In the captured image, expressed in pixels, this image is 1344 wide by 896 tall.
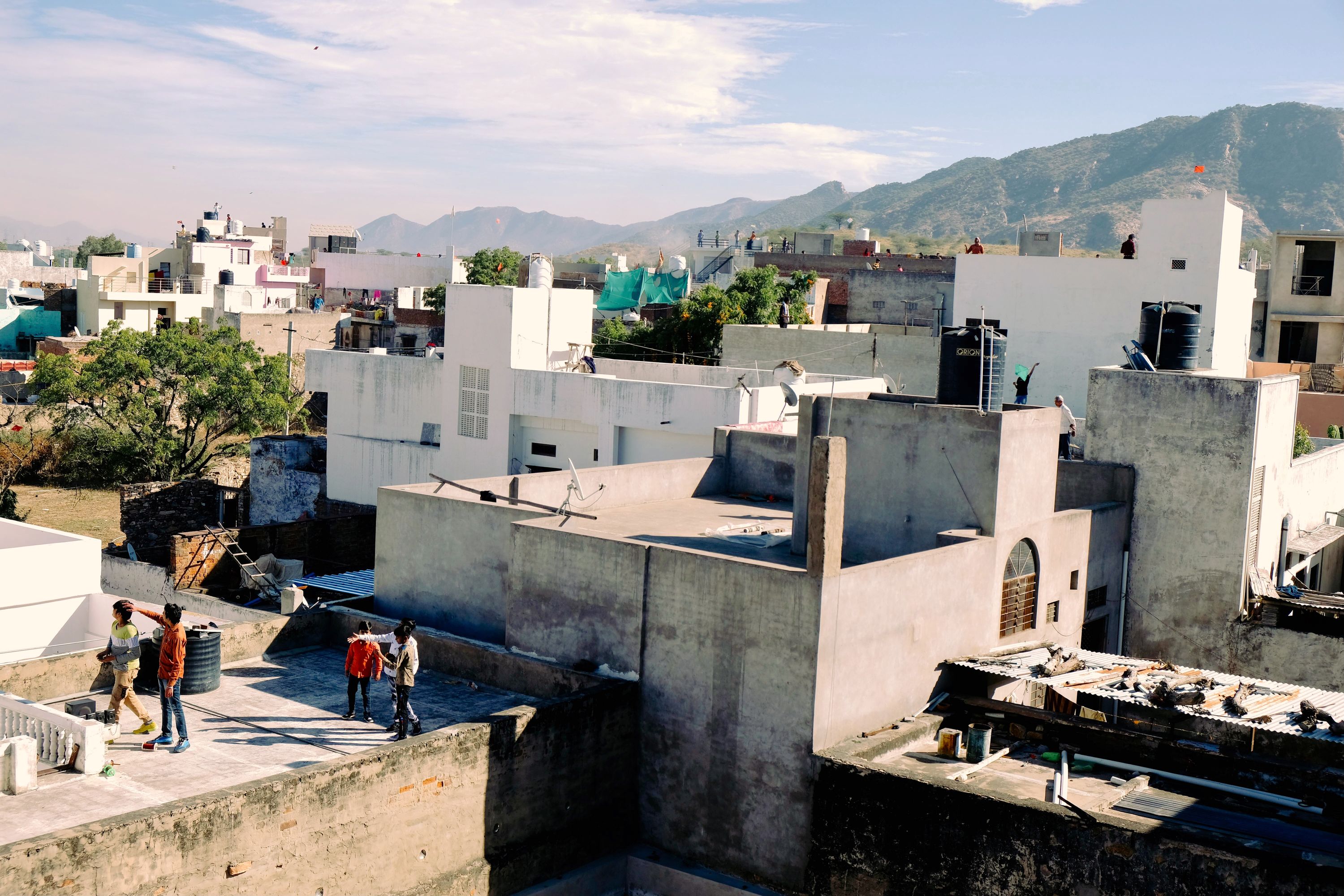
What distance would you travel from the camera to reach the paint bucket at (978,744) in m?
16.4

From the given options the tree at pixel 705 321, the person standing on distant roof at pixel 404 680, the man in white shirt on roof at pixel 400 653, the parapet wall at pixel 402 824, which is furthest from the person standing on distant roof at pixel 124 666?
the tree at pixel 705 321

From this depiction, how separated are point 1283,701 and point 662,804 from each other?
26.2ft

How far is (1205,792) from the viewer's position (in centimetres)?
1573

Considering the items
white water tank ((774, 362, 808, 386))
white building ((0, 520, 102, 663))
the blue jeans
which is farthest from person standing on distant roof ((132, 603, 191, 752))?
white water tank ((774, 362, 808, 386))

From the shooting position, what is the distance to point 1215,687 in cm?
1755

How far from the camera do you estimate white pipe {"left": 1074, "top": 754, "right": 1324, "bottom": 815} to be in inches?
600

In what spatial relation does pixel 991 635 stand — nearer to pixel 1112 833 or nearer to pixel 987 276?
pixel 1112 833

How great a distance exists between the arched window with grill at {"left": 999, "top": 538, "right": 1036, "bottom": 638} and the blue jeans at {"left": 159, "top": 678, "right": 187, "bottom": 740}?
35.5 feet

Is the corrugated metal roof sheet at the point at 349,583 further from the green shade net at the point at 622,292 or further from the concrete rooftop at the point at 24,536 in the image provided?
the green shade net at the point at 622,292

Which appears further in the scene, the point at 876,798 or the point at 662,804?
the point at 662,804

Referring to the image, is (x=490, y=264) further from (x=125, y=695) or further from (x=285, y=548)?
(x=125, y=695)

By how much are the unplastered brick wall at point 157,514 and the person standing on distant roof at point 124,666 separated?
974 inches

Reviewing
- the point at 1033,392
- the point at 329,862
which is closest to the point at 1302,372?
the point at 1033,392

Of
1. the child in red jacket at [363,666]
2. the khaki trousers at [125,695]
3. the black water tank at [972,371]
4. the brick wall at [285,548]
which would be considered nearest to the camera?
the khaki trousers at [125,695]
